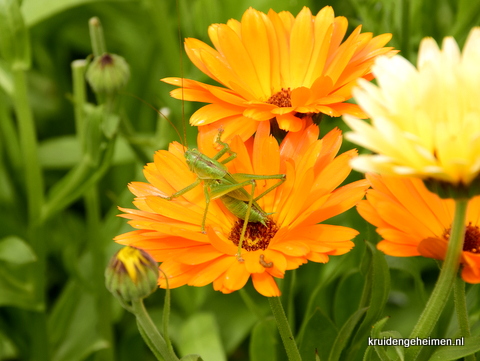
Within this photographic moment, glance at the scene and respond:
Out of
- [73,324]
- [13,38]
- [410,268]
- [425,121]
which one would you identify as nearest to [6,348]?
[73,324]

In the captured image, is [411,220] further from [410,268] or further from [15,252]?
[15,252]

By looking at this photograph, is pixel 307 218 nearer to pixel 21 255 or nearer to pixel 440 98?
pixel 440 98

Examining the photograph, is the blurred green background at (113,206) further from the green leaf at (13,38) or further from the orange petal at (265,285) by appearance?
the orange petal at (265,285)

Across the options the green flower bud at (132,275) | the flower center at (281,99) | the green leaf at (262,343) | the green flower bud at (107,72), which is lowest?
the green leaf at (262,343)

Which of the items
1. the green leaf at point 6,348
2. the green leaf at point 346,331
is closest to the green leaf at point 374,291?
the green leaf at point 346,331

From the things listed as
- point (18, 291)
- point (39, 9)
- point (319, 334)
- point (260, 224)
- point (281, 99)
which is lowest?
point (18, 291)

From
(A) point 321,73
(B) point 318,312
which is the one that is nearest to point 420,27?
(A) point 321,73
